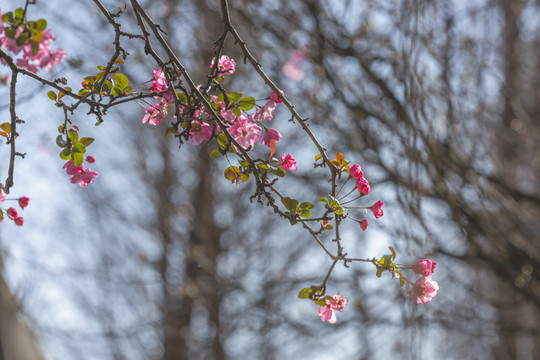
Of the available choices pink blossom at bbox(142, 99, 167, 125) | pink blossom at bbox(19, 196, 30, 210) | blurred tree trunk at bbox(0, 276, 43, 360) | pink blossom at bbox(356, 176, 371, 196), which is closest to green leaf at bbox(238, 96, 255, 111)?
pink blossom at bbox(142, 99, 167, 125)

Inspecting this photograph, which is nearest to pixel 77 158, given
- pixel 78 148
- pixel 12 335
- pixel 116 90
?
pixel 78 148

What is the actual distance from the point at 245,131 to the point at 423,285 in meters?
0.58

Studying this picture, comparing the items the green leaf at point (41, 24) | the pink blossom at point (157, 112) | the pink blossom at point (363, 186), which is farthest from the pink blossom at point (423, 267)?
the green leaf at point (41, 24)

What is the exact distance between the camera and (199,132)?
126 cm

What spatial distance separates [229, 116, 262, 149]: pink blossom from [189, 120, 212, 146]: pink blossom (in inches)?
3.0

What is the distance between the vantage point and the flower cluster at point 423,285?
4.13 ft

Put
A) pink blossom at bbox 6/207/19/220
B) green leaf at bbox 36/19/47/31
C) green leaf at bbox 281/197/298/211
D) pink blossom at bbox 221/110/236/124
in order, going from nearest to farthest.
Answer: green leaf at bbox 36/19/47/31
green leaf at bbox 281/197/298/211
pink blossom at bbox 221/110/236/124
pink blossom at bbox 6/207/19/220

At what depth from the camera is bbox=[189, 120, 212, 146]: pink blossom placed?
1251mm

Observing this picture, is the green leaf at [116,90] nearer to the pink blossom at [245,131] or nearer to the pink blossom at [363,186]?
the pink blossom at [245,131]

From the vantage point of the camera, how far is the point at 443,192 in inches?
112

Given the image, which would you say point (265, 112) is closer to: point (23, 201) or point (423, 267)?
point (423, 267)

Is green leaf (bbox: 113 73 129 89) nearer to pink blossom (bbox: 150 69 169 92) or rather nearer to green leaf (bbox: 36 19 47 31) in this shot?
pink blossom (bbox: 150 69 169 92)

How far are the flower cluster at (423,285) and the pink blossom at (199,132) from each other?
0.59m

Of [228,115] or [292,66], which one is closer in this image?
[228,115]
